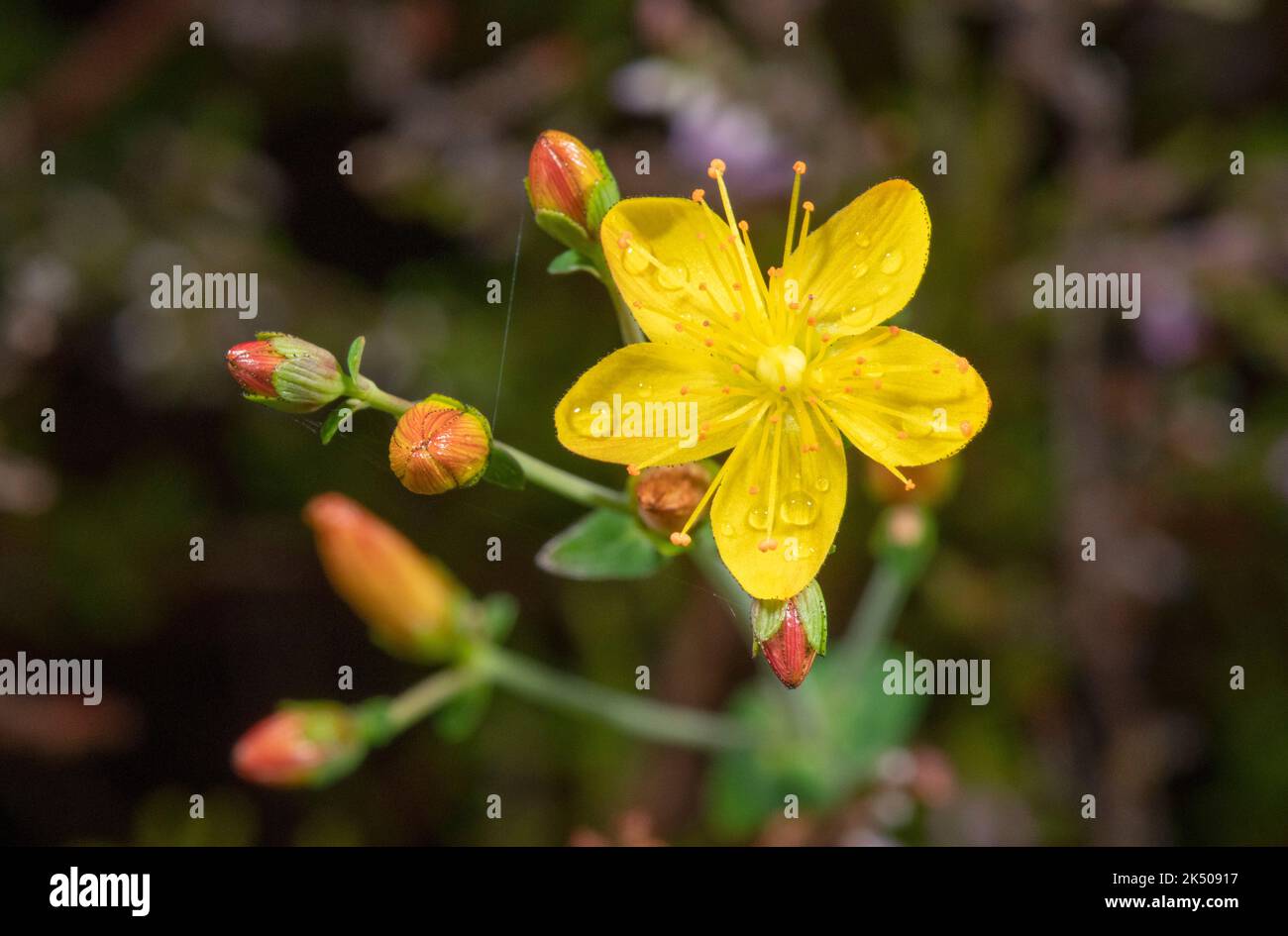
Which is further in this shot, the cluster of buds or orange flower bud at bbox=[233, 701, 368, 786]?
orange flower bud at bbox=[233, 701, 368, 786]

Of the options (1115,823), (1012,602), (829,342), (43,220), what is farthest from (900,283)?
(43,220)

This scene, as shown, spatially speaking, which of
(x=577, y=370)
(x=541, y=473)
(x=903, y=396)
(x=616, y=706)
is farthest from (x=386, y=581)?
(x=577, y=370)

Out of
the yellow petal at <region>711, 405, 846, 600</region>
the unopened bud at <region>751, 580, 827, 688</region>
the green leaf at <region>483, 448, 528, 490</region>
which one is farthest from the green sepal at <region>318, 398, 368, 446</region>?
the unopened bud at <region>751, 580, 827, 688</region>

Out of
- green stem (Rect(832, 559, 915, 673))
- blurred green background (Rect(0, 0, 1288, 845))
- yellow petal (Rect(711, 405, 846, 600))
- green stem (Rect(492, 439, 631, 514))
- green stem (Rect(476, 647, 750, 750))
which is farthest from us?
blurred green background (Rect(0, 0, 1288, 845))

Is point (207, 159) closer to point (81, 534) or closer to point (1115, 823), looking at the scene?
point (81, 534)

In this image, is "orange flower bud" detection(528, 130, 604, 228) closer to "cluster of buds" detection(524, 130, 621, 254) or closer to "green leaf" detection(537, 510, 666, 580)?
"cluster of buds" detection(524, 130, 621, 254)

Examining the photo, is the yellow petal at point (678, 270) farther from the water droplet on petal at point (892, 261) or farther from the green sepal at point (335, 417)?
the green sepal at point (335, 417)

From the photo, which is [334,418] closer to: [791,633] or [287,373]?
[287,373]
